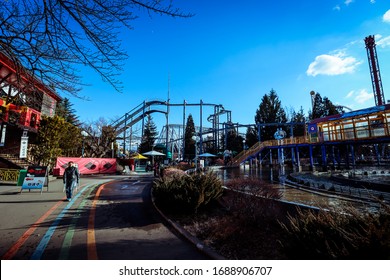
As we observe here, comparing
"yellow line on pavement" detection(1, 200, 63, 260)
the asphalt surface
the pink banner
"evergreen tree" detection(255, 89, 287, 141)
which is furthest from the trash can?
"evergreen tree" detection(255, 89, 287, 141)

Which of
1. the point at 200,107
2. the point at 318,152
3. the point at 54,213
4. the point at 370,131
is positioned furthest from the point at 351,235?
the point at 318,152

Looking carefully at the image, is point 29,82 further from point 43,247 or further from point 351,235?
point 351,235

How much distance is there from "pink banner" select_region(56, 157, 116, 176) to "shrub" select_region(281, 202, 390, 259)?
60.7ft

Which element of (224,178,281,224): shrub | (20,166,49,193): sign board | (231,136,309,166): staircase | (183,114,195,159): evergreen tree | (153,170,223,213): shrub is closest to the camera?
(224,178,281,224): shrub

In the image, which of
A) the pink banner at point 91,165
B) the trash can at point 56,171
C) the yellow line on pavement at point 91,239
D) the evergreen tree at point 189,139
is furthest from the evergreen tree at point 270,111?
the yellow line on pavement at point 91,239

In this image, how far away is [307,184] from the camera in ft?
37.3

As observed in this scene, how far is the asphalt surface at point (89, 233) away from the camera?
12.0 feet

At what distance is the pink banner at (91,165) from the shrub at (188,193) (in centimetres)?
1384

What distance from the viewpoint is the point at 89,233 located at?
466 centimetres

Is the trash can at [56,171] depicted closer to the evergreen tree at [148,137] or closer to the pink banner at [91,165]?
the pink banner at [91,165]

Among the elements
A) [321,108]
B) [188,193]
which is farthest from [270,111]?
[188,193]

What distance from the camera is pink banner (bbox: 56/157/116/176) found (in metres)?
17.5

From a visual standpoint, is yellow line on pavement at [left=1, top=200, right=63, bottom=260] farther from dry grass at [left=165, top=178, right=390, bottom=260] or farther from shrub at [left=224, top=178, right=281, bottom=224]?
shrub at [left=224, top=178, right=281, bottom=224]

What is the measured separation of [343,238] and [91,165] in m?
21.8
